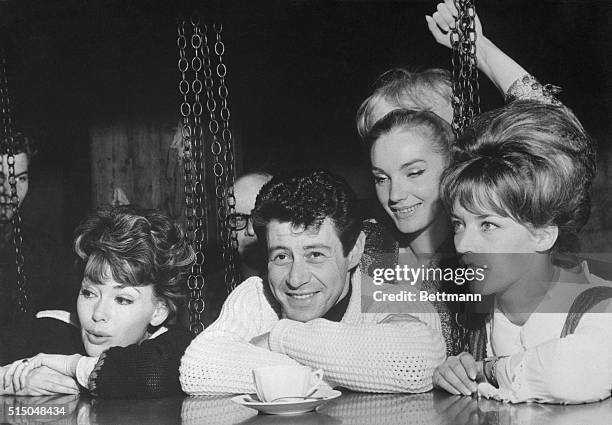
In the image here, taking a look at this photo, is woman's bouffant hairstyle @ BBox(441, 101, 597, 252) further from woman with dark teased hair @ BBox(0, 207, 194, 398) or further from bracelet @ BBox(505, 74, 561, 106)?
woman with dark teased hair @ BBox(0, 207, 194, 398)

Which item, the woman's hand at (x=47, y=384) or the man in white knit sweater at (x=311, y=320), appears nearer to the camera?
the man in white knit sweater at (x=311, y=320)

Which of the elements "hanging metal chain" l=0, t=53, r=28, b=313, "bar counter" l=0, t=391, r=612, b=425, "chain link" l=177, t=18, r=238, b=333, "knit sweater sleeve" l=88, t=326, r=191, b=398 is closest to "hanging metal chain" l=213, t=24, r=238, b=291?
"chain link" l=177, t=18, r=238, b=333

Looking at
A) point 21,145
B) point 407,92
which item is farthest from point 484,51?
point 21,145

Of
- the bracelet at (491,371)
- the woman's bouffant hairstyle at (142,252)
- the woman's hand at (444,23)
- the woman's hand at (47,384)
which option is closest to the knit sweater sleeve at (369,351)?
the bracelet at (491,371)

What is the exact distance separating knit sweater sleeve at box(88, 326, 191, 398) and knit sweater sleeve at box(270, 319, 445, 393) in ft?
0.85

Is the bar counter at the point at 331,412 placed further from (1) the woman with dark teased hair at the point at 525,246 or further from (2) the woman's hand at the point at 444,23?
(2) the woman's hand at the point at 444,23

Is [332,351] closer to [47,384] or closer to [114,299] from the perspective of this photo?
[114,299]

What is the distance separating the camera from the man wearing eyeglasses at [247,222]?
220cm

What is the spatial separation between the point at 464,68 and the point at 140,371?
107cm

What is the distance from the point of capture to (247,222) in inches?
87.5

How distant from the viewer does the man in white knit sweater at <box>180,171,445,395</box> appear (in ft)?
6.70

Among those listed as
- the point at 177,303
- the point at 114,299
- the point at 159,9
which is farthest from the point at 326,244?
the point at 159,9

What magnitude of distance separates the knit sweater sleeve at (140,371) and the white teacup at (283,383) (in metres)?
0.38

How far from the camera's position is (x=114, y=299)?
2.23 m
